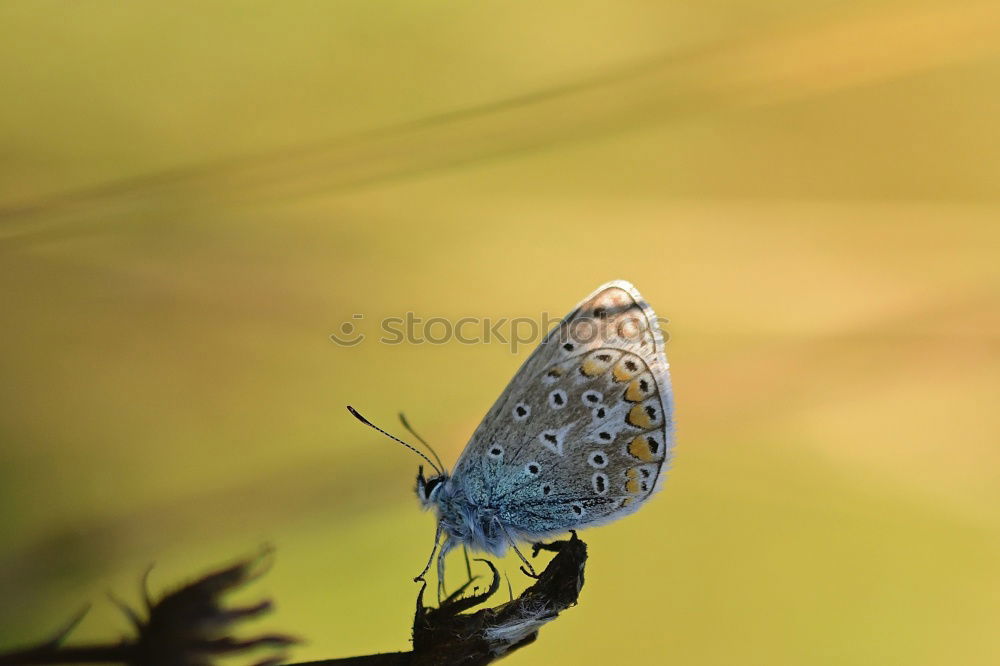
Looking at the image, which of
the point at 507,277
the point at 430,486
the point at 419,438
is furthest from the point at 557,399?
the point at 507,277

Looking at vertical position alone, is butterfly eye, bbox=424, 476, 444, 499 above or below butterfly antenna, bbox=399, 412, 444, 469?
below

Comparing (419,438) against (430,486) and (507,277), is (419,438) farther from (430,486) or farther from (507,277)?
(507,277)

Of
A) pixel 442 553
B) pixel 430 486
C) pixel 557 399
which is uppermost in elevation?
pixel 557 399

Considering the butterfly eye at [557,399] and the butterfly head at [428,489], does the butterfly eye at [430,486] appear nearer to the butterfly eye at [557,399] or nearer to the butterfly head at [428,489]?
the butterfly head at [428,489]

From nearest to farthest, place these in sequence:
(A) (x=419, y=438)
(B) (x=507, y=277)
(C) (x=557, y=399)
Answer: (C) (x=557, y=399), (A) (x=419, y=438), (B) (x=507, y=277)

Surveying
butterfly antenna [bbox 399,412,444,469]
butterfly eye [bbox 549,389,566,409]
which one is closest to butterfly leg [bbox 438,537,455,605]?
butterfly antenna [bbox 399,412,444,469]

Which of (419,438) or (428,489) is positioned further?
(419,438)

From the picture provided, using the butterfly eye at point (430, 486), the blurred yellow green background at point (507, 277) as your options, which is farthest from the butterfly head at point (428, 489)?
the blurred yellow green background at point (507, 277)

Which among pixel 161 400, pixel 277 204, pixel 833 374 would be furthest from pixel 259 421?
pixel 833 374

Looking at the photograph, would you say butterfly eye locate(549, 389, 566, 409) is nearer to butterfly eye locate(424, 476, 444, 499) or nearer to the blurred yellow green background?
butterfly eye locate(424, 476, 444, 499)
